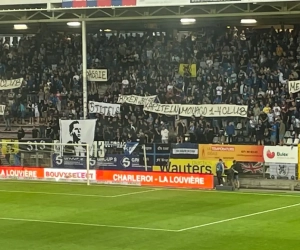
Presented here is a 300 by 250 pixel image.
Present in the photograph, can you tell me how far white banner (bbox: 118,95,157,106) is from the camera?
39906 mm

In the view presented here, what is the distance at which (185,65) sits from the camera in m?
42.1

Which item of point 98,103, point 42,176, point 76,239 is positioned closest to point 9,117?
point 98,103

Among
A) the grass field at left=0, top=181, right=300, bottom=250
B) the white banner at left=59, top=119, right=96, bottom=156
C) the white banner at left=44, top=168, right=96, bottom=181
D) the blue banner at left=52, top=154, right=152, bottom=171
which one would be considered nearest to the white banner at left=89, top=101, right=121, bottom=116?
the white banner at left=59, top=119, right=96, bottom=156

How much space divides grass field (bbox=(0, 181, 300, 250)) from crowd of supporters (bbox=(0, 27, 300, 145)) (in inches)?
255

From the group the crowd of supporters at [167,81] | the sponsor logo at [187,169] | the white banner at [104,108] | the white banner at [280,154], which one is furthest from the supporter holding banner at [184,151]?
the white banner at [104,108]

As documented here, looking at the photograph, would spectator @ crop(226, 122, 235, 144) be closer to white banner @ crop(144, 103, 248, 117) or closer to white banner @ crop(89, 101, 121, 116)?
white banner @ crop(144, 103, 248, 117)

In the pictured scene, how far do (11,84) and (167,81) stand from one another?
820 cm

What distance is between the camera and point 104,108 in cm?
4025

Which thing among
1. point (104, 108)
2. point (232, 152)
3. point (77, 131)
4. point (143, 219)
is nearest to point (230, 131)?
point (232, 152)

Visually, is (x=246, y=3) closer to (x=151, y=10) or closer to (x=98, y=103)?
(x=151, y=10)

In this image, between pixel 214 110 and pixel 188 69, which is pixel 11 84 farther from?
pixel 214 110

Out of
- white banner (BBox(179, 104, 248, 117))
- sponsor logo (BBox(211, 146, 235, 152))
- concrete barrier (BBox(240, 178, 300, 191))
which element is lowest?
concrete barrier (BBox(240, 178, 300, 191))

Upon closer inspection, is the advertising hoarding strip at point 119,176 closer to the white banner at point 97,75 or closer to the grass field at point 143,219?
the grass field at point 143,219

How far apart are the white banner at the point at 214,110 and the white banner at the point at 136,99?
2.10 meters
